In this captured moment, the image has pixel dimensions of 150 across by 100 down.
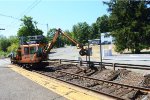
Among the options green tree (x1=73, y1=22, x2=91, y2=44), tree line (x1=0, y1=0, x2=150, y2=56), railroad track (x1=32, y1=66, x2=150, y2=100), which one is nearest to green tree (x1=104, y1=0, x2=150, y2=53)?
tree line (x1=0, y1=0, x2=150, y2=56)

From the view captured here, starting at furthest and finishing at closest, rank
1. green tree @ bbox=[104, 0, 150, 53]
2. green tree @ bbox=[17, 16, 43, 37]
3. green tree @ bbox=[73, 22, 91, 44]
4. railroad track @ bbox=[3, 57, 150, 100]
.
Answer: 1. green tree @ bbox=[73, 22, 91, 44]
2. green tree @ bbox=[17, 16, 43, 37]
3. green tree @ bbox=[104, 0, 150, 53]
4. railroad track @ bbox=[3, 57, 150, 100]

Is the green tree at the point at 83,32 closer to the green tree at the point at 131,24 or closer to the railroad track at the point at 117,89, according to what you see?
the green tree at the point at 131,24

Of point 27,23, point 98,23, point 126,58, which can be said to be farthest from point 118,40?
point 98,23

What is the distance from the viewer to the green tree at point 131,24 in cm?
4878

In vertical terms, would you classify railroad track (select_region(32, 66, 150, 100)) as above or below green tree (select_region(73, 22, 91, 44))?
below

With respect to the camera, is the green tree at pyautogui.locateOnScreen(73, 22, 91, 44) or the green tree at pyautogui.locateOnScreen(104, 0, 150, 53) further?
the green tree at pyautogui.locateOnScreen(73, 22, 91, 44)

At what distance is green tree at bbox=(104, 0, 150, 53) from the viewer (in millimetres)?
48781

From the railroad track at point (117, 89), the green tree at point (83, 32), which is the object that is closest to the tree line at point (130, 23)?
the railroad track at point (117, 89)

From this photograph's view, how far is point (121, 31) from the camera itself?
50.2 m

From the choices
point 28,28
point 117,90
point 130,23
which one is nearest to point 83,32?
point 28,28

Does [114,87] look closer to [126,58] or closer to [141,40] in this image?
[126,58]

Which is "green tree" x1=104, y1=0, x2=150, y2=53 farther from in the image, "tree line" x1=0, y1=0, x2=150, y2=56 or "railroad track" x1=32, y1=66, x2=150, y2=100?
"railroad track" x1=32, y1=66, x2=150, y2=100

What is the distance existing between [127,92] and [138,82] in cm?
292

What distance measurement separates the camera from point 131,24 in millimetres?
49656
